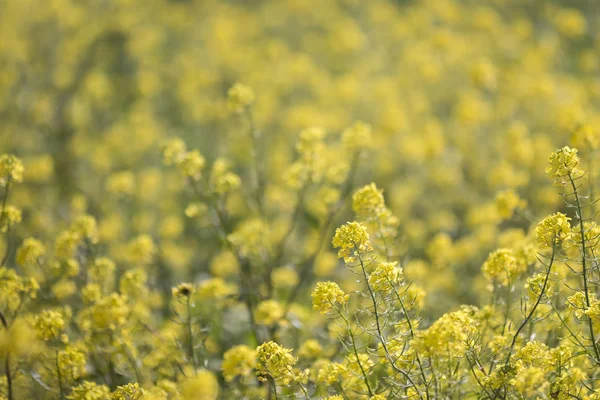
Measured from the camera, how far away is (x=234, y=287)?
581 centimetres

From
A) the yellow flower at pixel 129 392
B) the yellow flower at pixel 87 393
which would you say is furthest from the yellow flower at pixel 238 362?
the yellow flower at pixel 87 393

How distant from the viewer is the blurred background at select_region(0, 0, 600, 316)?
6.69 meters

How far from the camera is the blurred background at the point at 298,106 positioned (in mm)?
6688

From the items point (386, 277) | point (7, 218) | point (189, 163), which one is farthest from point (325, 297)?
point (7, 218)

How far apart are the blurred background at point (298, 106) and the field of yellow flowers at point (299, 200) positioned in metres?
0.05

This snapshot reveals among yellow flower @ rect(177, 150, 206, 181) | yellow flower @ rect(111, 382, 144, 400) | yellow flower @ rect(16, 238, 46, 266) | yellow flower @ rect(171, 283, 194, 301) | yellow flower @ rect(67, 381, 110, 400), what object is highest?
yellow flower @ rect(177, 150, 206, 181)

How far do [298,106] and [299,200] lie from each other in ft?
16.0

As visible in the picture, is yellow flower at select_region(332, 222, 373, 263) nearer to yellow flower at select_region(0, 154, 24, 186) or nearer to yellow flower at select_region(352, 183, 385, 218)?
yellow flower at select_region(352, 183, 385, 218)

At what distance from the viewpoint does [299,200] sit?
15.4 feet

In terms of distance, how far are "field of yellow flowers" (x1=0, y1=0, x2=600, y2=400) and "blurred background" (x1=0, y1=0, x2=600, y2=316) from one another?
0.05 m

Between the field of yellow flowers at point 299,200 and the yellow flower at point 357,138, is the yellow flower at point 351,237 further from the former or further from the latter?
the yellow flower at point 357,138

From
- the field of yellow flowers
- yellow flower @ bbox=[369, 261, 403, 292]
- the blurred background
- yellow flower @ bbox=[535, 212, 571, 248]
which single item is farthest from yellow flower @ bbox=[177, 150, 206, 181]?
yellow flower @ bbox=[535, 212, 571, 248]

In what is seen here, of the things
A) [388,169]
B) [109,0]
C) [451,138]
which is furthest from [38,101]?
[451,138]

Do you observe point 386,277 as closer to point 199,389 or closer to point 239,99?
point 199,389
